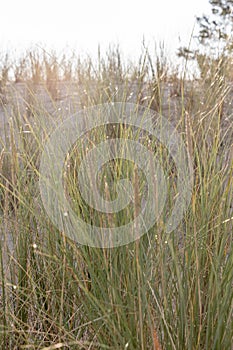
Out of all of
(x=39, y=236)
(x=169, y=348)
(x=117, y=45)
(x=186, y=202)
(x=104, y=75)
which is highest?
(x=117, y=45)

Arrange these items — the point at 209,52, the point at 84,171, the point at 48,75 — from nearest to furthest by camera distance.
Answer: the point at 84,171 → the point at 209,52 → the point at 48,75

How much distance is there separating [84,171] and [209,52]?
2589 mm

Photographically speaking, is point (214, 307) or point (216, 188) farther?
point (216, 188)

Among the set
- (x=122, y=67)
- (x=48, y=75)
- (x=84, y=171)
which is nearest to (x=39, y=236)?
(x=84, y=171)

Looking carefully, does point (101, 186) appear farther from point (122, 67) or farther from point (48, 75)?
point (48, 75)

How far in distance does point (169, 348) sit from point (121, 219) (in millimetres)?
315

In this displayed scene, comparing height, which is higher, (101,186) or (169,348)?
(101,186)

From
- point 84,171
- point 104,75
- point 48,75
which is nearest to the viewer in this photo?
point 84,171

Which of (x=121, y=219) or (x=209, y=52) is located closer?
(x=121, y=219)

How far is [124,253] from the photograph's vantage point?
1.12 metres

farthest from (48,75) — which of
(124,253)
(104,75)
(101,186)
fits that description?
(124,253)

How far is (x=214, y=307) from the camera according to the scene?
103 cm

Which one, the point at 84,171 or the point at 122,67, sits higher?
the point at 122,67

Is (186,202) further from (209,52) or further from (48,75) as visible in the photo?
(48,75)
